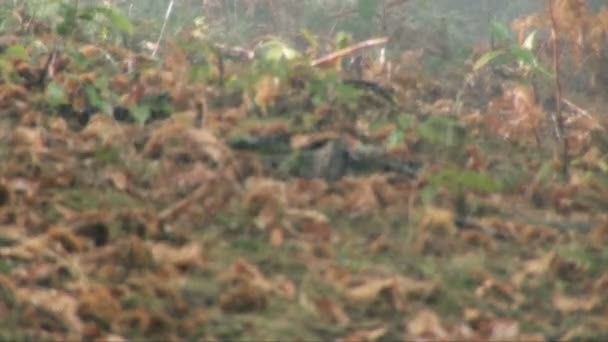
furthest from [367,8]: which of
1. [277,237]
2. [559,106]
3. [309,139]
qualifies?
[277,237]

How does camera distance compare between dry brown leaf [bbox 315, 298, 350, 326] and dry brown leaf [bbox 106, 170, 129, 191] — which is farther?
dry brown leaf [bbox 106, 170, 129, 191]

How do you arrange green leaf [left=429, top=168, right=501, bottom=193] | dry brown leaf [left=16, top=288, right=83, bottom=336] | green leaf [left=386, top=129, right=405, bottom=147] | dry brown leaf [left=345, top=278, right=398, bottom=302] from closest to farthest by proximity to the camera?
dry brown leaf [left=16, top=288, right=83, bottom=336]
dry brown leaf [left=345, top=278, right=398, bottom=302]
green leaf [left=429, top=168, right=501, bottom=193]
green leaf [left=386, top=129, right=405, bottom=147]

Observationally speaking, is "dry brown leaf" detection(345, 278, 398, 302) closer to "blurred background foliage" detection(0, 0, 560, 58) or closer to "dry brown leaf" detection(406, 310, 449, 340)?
"dry brown leaf" detection(406, 310, 449, 340)

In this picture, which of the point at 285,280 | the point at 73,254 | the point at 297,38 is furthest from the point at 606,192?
the point at 297,38

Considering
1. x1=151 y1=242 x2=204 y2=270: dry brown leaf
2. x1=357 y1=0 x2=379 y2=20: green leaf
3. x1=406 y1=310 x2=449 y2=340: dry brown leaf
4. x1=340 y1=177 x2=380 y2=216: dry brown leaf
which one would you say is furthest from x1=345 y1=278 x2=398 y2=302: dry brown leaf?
x1=357 y1=0 x2=379 y2=20: green leaf

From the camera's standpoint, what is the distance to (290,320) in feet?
10.6

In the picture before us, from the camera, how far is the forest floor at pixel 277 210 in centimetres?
328

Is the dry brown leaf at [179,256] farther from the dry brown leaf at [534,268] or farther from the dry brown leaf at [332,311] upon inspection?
the dry brown leaf at [534,268]

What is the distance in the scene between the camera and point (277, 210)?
163 inches

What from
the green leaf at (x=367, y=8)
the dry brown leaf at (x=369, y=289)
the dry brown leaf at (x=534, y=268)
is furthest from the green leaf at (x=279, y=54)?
the green leaf at (x=367, y=8)

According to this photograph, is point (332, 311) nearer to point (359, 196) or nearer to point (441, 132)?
point (359, 196)

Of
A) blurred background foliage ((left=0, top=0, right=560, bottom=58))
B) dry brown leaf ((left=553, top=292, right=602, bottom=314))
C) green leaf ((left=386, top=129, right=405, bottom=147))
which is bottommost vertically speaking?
dry brown leaf ((left=553, top=292, right=602, bottom=314))

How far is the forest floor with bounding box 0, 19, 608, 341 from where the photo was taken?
3.28 m

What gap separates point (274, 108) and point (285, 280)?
6.72 ft
